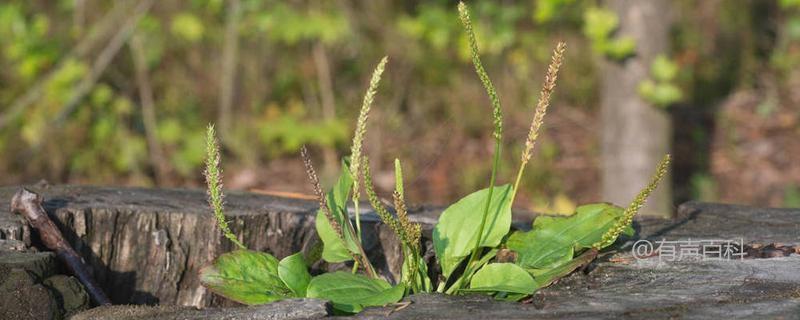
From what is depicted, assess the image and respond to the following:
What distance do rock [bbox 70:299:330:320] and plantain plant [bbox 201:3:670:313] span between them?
0.06 metres

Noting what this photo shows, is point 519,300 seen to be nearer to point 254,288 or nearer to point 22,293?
point 254,288

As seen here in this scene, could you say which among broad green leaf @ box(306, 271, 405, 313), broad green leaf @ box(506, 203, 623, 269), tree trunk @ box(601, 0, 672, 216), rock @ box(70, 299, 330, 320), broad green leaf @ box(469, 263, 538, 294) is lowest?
rock @ box(70, 299, 330, 320)

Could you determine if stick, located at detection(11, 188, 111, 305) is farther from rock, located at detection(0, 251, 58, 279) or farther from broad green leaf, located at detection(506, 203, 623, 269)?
broad green leaf, located at detection(506, 203, 623, 269)

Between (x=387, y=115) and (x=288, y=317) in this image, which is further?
(x=387, y=115)

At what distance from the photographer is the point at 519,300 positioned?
185cm

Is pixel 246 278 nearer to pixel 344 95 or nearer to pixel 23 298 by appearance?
pixel 23 298

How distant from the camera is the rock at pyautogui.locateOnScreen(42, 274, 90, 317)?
184 cm

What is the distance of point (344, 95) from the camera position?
20.2 feet

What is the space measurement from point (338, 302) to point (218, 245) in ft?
1.74

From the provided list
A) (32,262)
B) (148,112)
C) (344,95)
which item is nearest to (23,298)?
(32,262)

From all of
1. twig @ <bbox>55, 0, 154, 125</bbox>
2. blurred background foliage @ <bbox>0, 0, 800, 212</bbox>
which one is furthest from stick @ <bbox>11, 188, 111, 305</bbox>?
twig @ <bbox>55, 0, 154, 125</bbox>

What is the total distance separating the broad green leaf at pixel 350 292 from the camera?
176cm

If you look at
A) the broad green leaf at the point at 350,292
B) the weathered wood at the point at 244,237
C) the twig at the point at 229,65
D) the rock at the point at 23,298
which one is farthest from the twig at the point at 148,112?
the broad green leaf at the point at 350,292

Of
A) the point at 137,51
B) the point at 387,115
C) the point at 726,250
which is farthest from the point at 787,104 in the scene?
the point at 726,250
